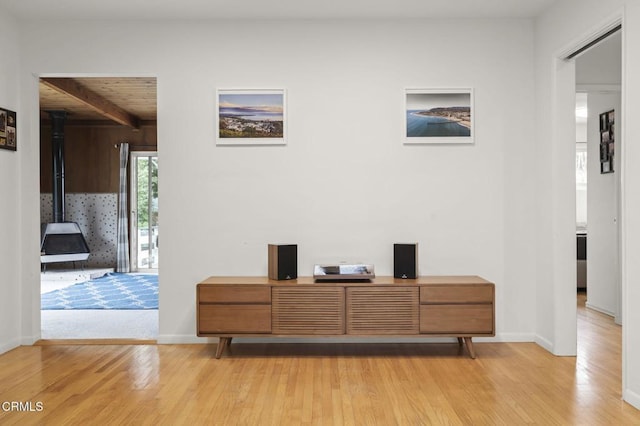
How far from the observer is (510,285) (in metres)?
4.38

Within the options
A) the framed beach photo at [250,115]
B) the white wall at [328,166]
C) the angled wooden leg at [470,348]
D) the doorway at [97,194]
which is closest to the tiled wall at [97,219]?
the doorway at [97,194]

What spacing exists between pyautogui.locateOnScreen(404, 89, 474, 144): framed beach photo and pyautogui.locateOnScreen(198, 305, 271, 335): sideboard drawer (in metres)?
1.91

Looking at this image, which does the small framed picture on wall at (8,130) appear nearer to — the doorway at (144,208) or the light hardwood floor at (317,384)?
the light hardwood floor at (317,384)

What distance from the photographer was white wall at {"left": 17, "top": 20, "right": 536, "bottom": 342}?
438 centimetres

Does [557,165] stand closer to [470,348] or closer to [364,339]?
[470,348]

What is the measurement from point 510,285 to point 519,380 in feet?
3.83

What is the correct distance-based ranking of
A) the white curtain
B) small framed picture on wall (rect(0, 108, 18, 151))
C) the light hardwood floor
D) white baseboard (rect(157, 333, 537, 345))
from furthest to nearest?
the white curtain < white baseboard (rect(157, 333, 537, 345)) < small framed picture on wall (rect(0, 108, 18, 151)) < the light hardwood floor

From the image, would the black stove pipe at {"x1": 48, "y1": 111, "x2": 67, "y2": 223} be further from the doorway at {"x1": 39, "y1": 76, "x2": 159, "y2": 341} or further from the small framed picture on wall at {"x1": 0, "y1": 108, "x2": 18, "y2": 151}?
the small framed picture on wall at {"x1": 0, "y1": 108, "x2": 18, "y2": 151}

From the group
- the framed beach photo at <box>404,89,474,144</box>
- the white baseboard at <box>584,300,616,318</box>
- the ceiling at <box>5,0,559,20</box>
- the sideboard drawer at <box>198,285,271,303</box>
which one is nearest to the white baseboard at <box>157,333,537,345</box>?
the sideboard drawer at <box>198,285,271,303</box>

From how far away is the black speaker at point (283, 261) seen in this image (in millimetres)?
4090

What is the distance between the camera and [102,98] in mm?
7301

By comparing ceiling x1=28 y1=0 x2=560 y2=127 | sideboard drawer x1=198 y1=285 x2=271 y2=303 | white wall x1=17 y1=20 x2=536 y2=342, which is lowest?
sideboard drawer x1=198 y1=285 x2=271 y2=303

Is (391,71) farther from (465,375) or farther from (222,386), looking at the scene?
(222,386)

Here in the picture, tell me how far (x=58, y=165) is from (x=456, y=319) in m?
7.65
